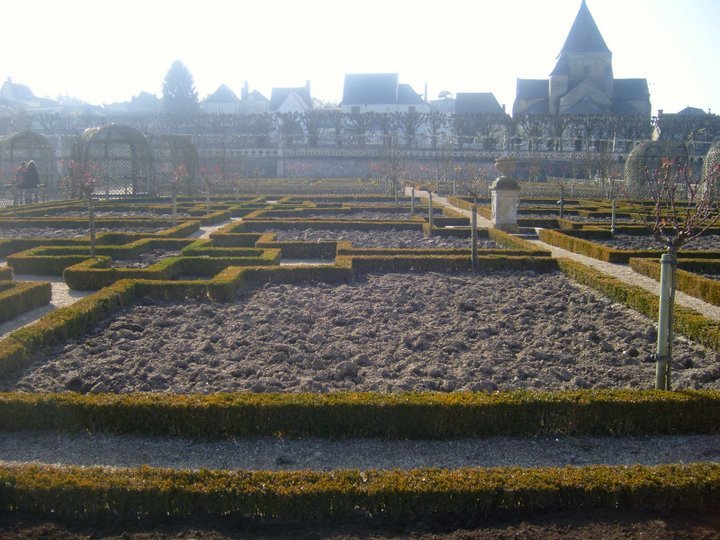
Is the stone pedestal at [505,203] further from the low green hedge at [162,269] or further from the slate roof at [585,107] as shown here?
the slate roof at [585,107]

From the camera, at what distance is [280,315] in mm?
9344

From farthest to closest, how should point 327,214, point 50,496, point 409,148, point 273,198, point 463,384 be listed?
point 409,148 < point 273,198 < point 327,214 < point 463,384 < point 50,496

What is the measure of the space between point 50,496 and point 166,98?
220ft

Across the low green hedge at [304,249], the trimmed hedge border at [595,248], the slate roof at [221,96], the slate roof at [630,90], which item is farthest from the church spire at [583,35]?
the low green hedge at [304,249]

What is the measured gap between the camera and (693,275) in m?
11.5

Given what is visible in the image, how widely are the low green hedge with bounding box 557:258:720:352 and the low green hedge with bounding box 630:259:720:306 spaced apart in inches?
49.4

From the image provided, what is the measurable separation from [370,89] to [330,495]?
2601 inches

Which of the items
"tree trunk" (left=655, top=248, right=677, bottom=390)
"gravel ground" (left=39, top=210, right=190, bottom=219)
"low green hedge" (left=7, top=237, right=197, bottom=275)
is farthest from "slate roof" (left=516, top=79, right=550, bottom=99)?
"tree trunk" (left=655, top=248, right=677, bottom=390)

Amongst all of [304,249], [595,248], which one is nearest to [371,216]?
[304,249]

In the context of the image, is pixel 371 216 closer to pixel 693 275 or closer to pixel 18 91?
pixel 693 275

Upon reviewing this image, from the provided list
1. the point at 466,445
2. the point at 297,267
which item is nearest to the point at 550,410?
the point at 466,445

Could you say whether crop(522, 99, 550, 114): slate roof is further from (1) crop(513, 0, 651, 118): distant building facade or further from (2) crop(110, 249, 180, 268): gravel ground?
(2) crop(110, 249, 180, 268): gravel ground

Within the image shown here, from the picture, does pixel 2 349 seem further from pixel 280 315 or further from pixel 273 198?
pixel 273 198

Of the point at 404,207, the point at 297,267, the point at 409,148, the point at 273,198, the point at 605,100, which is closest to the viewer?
the point at 297,267
